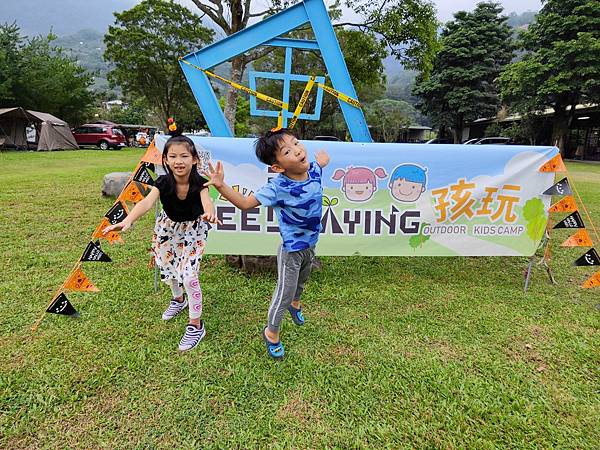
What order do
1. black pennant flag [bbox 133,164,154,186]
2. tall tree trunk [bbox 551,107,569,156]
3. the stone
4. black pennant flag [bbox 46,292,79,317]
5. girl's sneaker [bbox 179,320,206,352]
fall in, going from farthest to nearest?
tall tree trunk [bbox 551,107,569,156], the stone, black pennant flag [bbox 133,164,154,186], black pennant flag [bbox 46,292,79,317], girl's sneaker [bbox 179,320,206,352]

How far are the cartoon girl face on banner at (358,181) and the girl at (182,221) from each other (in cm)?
129

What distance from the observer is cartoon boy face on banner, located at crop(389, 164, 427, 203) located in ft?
11.2

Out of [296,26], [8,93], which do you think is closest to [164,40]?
[8,93]

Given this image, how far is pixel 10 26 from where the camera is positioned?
23.7m

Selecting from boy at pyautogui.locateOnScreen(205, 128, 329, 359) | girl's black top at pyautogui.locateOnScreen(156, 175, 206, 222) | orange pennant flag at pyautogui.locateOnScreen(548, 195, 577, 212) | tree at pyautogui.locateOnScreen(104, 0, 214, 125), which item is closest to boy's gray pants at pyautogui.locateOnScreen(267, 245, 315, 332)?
boy at pyautogui.locateOnScreen(205, 128, 329, 359)

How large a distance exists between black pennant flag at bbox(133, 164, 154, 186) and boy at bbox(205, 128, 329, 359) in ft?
3.41

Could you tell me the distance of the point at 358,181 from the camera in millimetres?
3367

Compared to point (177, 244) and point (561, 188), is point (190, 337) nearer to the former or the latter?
point (177, 244)

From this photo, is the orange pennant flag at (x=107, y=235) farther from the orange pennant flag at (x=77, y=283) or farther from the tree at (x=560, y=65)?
the tree at (x=560, y=65)

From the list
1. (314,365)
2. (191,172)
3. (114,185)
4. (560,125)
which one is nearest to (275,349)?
(314,365)

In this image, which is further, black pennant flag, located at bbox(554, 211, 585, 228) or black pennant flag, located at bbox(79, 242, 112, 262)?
black pennant flag, located at bbox(554, 211, 585, 228)

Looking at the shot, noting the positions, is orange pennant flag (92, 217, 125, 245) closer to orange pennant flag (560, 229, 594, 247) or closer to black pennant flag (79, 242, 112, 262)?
black pennant flag (79, 242, 112, 262)

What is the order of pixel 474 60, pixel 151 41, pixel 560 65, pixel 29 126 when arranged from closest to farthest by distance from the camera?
1. pixel 560 65
2. pixel 29 126
3. pixel 151 41
4. pixel 474 60

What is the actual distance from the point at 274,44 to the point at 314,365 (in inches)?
132
